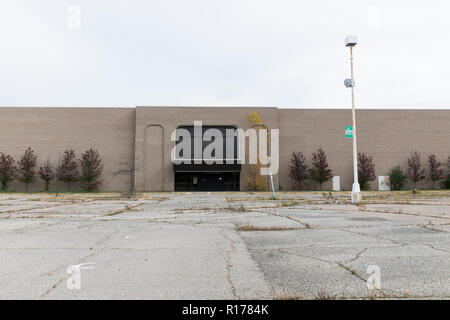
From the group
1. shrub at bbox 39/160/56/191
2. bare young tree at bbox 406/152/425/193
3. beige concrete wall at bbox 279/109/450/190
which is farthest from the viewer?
beige concrete wall at bbox 279/109/450/190

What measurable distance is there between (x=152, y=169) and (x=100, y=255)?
1577 inches

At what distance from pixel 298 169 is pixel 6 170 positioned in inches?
1426

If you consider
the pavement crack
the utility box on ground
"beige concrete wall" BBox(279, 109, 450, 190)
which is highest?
"beige concrete wall" BBox(279, 109, 450, 190)

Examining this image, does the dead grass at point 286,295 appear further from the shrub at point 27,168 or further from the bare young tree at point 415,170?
the bare young tree at point 415,170

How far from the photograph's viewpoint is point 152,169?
150 ft

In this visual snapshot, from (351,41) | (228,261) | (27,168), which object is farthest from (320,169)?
(228,261)

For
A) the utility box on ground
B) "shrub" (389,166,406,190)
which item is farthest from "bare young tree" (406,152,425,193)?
the utility box on ground

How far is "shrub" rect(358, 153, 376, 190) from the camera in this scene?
153ft

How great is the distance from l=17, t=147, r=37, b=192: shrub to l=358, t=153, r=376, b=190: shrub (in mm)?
41259

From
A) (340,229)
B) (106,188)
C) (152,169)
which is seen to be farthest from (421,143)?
(340,229)

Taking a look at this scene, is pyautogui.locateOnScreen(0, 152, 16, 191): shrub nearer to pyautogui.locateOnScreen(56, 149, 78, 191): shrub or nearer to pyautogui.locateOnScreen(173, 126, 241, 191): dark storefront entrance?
pyautogui.locateOnScreen(56, 149, 78, 191): shrub

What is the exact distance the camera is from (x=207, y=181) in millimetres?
47594

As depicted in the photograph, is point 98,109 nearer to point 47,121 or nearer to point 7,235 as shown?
point 47,121

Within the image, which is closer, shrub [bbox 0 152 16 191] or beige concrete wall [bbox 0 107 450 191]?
shrub [bbox 0 152 16 191]
